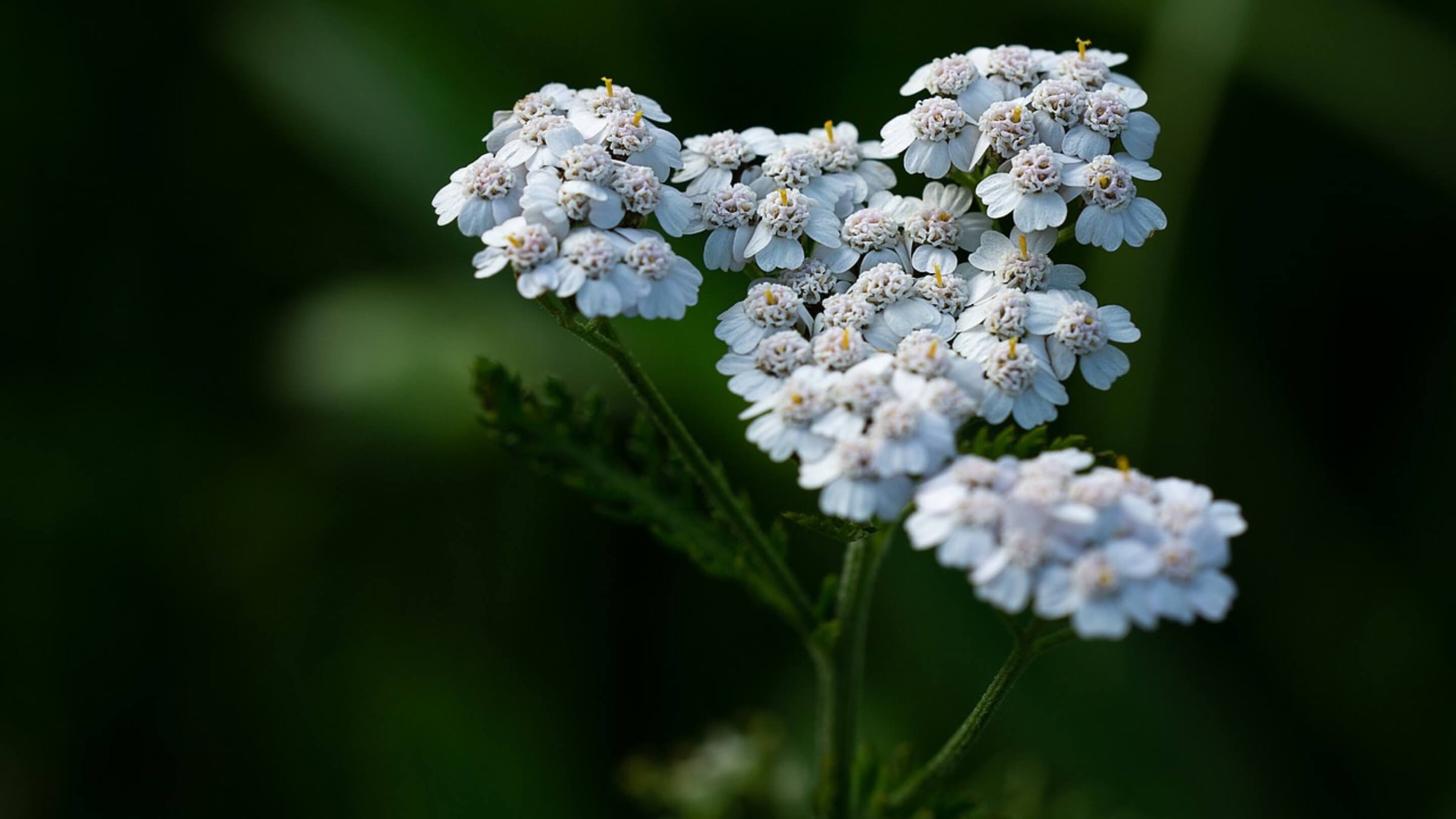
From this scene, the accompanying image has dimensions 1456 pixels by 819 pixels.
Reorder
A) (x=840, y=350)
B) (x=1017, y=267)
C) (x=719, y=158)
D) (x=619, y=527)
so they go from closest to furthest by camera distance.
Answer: (x=840, y=350) < (x=1017, y=267) < (x=719, y=158) < (x=619, y=527)

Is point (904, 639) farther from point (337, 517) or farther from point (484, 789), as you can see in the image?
point (337, 517)

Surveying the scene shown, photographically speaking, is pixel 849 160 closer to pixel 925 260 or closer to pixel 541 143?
pixel 925 260

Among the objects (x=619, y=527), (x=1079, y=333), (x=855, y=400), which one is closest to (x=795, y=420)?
(x=855, y=400)

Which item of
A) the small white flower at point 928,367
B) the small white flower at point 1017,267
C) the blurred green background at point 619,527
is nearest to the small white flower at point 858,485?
the small white flower at point 928,367

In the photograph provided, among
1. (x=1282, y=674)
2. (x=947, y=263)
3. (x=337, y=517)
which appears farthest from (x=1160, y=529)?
(x=337, y=517)

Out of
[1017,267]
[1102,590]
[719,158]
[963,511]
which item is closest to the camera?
[1102,590]

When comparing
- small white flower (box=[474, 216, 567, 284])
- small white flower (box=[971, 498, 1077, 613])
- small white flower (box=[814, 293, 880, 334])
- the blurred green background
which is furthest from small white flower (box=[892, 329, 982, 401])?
the blurred green background
